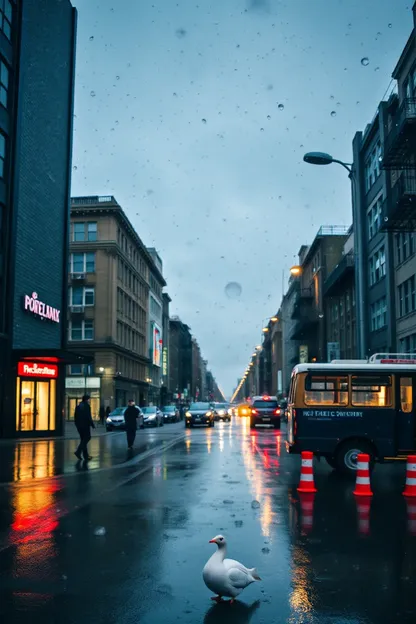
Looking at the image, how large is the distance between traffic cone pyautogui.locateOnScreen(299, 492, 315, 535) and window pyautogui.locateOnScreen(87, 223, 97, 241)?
56462 mm

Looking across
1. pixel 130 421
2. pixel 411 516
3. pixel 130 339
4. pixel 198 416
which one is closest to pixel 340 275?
pixel 198 416

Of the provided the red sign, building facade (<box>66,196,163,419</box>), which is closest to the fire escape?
the red sign

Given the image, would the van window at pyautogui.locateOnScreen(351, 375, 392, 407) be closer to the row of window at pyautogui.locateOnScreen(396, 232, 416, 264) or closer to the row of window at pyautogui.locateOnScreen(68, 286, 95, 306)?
the row of window at pyautogui.locateOnScreen(396, 232, 416, 264)

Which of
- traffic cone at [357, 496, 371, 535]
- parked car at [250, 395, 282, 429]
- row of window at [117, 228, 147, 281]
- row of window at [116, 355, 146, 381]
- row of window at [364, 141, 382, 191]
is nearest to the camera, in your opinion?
traffic cone at [357, 496, 371, 535]

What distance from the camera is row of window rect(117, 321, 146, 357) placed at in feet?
232

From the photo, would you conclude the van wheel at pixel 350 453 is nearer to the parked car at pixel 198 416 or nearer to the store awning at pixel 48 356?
the store awning at pixel 48 356

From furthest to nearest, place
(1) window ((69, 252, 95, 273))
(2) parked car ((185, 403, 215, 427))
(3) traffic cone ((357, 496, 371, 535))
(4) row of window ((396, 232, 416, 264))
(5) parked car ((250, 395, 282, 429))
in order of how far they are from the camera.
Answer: (1) window ((69, 252, 95, 273)) → (2) parked car ((185, 403, 215, 427)) → (5) parked car ((250, 395, 282, 429)) → (4) row of window ((396, 232, 416, 264)) → (3) traffic cone ((357, 496, 371, 535))

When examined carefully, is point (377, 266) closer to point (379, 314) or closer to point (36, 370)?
point (379, 314)

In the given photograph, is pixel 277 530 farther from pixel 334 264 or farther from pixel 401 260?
pixel 334 264

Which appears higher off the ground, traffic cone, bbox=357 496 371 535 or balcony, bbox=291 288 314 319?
balcony, bbox=291 288 314 319

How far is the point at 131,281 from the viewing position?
77.4 meters

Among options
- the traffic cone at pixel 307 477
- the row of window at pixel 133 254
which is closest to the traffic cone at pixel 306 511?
the traffic cone at pixel 307 477

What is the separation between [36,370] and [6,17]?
17.9 metres

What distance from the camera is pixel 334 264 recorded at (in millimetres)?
67438
